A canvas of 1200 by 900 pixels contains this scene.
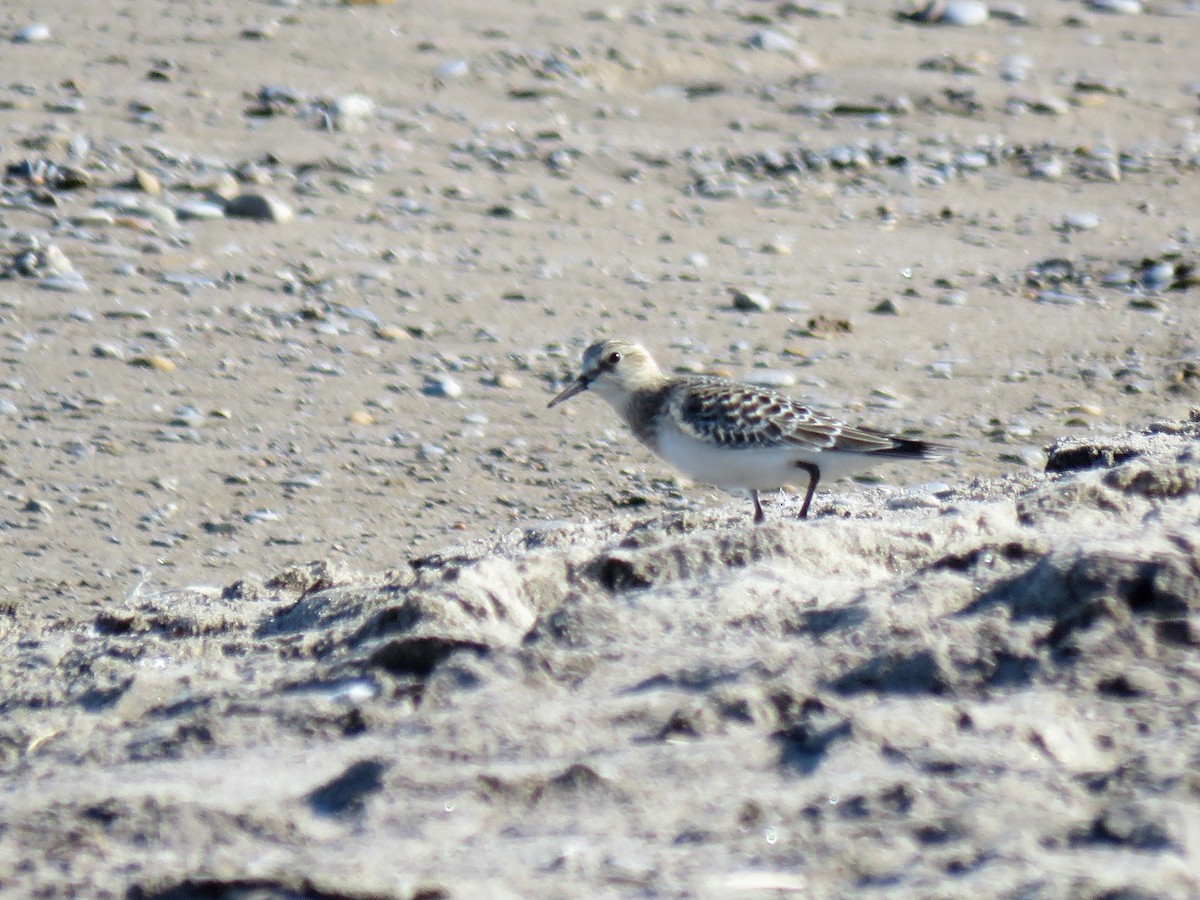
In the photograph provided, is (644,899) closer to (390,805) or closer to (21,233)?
(390,805)

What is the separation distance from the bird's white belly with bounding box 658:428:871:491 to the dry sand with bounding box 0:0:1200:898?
8.4 inches

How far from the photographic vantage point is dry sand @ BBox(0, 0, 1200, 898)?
2.91 metres

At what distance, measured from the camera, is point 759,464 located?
5.86m

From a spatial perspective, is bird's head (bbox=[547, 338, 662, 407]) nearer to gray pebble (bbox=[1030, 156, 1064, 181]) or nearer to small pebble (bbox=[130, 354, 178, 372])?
small pebble (bbox=[130, 354, 178, 372])

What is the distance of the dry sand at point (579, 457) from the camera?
291 cm

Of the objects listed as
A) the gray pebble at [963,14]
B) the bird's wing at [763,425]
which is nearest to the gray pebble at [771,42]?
the gray pebble at [963,14]

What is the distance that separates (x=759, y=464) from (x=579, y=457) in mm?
1293

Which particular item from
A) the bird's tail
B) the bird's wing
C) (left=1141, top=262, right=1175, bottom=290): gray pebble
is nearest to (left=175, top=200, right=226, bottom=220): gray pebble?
the bird's wing

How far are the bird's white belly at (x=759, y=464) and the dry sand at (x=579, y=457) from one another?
213mm

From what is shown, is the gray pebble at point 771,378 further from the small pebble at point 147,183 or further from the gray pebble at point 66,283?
the small pebble at point 147,183

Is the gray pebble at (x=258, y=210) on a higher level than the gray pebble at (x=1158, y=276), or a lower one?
lower

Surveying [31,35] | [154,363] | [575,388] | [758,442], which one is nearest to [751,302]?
[575,388]

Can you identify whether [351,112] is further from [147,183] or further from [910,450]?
[910,450]

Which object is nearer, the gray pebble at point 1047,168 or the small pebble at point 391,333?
the small pebble at point 391,333
